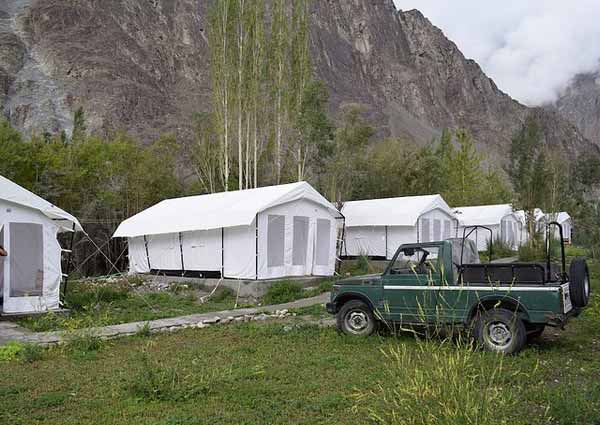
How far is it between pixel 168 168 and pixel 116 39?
48.4m

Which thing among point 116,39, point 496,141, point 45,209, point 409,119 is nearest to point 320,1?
point 409,119

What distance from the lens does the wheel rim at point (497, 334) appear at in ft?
25.7

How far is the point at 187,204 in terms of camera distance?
21750 mm

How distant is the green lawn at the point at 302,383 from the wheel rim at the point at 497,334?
314mm

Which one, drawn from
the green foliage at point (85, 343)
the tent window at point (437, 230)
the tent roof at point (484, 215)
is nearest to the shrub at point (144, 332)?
the green foliage at point (85, 343)

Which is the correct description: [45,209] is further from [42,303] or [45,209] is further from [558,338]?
[558,338]

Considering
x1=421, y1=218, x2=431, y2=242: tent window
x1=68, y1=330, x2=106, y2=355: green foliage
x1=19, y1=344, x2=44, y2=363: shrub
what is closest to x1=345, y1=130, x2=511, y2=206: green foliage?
x1=421, y1=218, x2=431, y2=242: tent window

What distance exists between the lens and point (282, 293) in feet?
51.4

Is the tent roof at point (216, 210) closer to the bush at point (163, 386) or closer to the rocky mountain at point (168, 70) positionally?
the bush at point (163, 386)

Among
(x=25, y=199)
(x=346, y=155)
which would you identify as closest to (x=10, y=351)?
(x=25, y=199)

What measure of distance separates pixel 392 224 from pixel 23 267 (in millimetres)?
15715

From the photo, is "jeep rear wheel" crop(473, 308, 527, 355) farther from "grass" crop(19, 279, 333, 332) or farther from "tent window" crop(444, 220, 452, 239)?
"tent window" crop(444, 220, 452, 239)

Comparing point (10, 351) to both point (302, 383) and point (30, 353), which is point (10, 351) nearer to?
point (30, 353)

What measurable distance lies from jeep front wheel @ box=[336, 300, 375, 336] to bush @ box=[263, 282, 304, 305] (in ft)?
18.8
